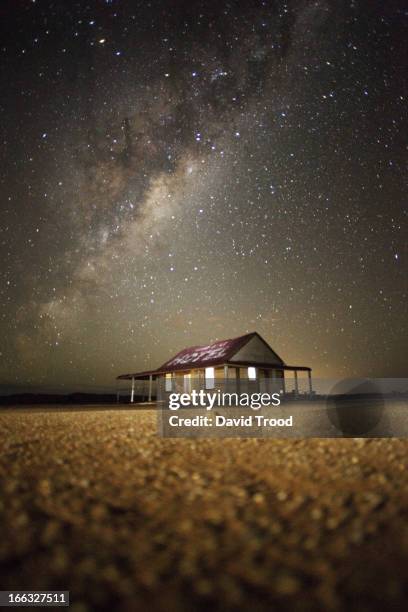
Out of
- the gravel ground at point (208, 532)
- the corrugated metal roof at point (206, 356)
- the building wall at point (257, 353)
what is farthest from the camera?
the building wall at point (257, 353)

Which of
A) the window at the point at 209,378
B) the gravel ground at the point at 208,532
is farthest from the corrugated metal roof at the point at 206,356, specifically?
the gravel ground at the point at 208,532

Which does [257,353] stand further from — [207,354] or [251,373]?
[207,354]

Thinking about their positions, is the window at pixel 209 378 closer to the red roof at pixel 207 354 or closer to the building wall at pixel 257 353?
the red roof at pixel 207 354

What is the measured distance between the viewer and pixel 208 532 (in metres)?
2.14

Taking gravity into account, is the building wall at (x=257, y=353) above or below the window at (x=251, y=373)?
above

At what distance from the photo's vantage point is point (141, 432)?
6.59 meters

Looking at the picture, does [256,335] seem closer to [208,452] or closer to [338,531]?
[208,452]

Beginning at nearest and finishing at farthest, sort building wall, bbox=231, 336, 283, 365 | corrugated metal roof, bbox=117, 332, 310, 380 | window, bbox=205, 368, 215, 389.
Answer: corrugated metal roof, bbox=117, 332, 310, 380, window, bbox=205, 368, 215, 389, building wall, bbox=231, 336, 283, 365

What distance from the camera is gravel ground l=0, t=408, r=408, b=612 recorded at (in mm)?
1557

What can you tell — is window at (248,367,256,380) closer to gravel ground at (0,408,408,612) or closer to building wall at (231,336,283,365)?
building wall at (231,336,283,365)

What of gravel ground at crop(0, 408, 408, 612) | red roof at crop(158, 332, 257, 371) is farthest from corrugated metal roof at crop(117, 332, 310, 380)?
gravel ground at crop(0, 408, 408, 612)

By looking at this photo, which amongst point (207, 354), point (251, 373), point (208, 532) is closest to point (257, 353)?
point (251, 373)

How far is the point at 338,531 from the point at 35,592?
1796 millimetres

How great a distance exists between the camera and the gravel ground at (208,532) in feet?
5.11
